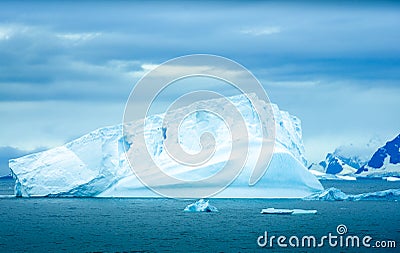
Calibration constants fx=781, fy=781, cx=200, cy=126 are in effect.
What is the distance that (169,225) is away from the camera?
116 feet

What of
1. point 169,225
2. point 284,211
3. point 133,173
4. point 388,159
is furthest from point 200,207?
point 388,159

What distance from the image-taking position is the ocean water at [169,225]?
2839 centimetres

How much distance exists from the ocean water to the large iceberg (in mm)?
984

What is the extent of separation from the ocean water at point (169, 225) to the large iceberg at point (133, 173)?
98 cm

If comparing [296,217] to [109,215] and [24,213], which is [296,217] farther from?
[24,213]

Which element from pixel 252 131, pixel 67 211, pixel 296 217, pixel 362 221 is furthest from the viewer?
pixel 252 131

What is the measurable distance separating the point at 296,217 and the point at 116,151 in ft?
44.5

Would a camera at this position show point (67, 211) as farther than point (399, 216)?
Yes

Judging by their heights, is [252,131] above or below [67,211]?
above

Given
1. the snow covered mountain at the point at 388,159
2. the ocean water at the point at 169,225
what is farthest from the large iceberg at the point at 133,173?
the snow covered mountain at the point at 388,159

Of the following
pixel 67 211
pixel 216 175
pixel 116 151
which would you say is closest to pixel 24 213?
pixel 67 211

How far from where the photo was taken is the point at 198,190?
4650 centimetres

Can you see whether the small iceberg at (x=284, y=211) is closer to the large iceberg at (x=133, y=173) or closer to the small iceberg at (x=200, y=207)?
the small iceberg at (x=200, y=207)

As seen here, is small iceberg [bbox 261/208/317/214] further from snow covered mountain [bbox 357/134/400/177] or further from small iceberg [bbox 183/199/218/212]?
snow covered mountain [bbox 357/134/400/177]
